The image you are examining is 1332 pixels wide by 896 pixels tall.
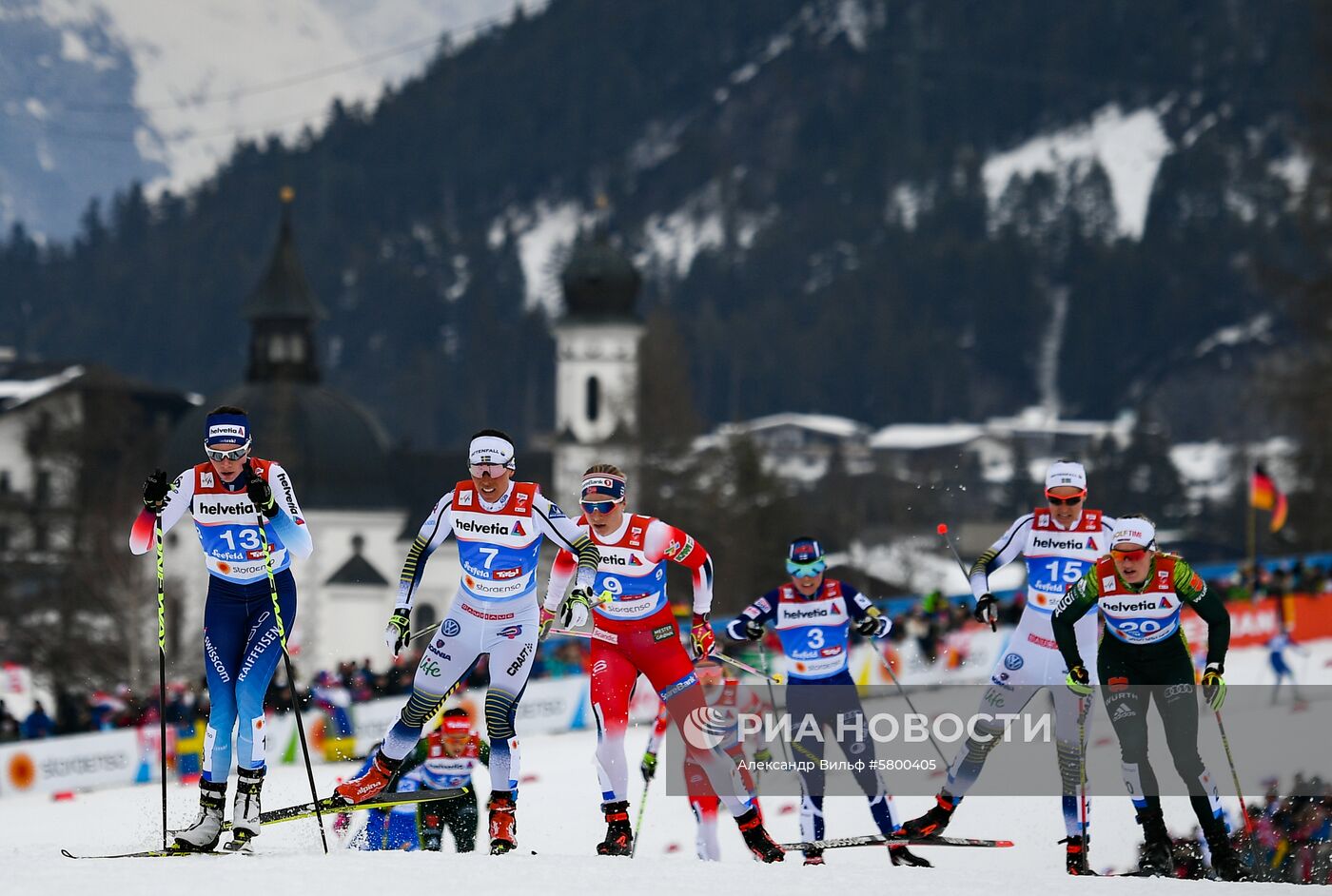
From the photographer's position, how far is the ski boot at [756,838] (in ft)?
37.1

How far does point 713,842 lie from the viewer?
12.8 meters

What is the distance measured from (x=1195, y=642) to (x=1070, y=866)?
50.3 ft

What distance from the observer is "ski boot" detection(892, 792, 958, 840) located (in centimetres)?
1217

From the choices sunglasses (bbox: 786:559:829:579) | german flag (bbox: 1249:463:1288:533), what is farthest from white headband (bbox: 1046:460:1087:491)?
german flag (bbox: 1249:463:1288:533)

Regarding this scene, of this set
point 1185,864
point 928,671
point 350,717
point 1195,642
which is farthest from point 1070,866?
point 1195,642

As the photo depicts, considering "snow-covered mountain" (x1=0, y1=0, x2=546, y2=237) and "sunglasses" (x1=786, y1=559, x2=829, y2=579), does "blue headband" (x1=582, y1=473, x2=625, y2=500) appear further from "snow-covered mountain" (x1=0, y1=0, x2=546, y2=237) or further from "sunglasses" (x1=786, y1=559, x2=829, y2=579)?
"snow-covered mountain" (x1=0, y1=0, x2=546, y2=237)

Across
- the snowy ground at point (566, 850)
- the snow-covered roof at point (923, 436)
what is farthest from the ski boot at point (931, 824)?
the snow-covered roof at point (923, 436)

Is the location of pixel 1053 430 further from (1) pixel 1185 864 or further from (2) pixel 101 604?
(1) pixel 1185 864

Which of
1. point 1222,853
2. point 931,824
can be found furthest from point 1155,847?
point 931,824

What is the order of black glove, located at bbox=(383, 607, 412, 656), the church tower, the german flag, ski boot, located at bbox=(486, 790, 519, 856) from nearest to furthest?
1. black glove, located at bbox=(383, 607, 412, 656)
2. ski boot, located at bbox=(486, 790, 519, 856)
3. the german flag
4. the church tower

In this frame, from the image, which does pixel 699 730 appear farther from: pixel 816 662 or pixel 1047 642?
pixel 1047 642

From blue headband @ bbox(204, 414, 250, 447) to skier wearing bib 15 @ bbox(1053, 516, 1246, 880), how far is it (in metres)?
4.98

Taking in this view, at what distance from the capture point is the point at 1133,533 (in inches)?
444

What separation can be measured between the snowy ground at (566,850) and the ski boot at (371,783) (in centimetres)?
43
